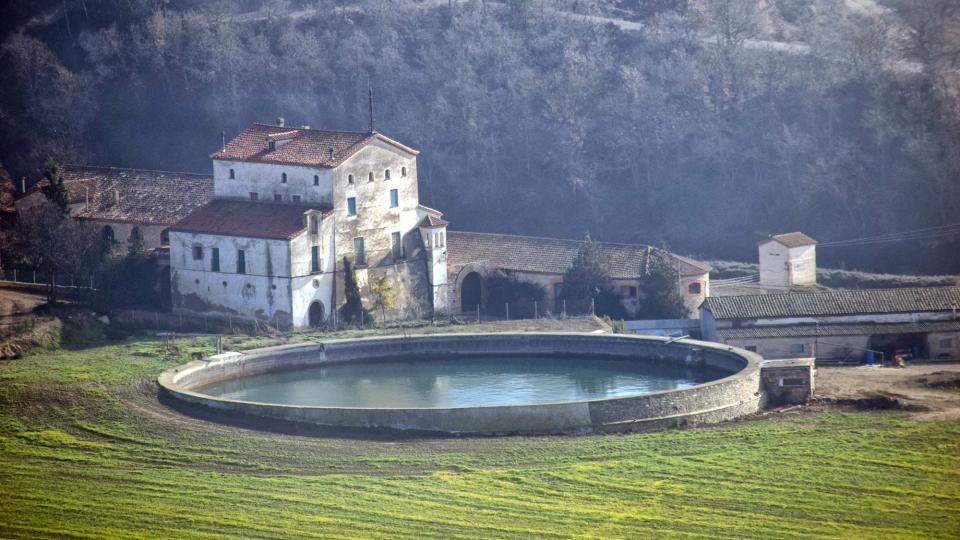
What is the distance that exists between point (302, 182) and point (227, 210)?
301 centimetres

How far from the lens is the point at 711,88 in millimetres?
80062

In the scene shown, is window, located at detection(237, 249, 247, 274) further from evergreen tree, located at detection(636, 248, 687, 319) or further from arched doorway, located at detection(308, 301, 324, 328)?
evergreen tree, located at detection(636, 248, 687, 319)

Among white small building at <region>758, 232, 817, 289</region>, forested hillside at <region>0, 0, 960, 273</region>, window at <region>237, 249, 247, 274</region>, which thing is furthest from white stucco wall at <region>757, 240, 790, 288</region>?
window at <region>237, 249, 247, 274</region>

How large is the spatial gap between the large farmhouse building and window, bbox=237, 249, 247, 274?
0.06m

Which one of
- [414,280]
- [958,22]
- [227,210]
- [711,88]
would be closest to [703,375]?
[414,280]

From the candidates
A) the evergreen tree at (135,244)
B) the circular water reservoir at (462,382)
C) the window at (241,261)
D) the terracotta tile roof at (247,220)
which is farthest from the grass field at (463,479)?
the evergreen tree at (135,244)

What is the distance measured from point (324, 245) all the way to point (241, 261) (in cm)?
293

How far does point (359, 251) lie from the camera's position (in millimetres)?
60594

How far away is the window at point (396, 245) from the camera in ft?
203

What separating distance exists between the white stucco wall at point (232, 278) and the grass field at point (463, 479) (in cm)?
1043

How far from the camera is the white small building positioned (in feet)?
202

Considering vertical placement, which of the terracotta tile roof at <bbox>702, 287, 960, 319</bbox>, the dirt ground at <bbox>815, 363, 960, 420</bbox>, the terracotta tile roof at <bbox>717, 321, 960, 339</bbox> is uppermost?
the terracotta tile roof at <bbox>702, 287, 960, 319</bbox>

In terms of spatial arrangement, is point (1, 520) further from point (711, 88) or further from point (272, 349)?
point (711, 88)

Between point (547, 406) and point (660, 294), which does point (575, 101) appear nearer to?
point (660, 294)
